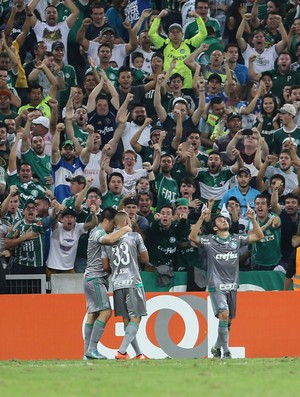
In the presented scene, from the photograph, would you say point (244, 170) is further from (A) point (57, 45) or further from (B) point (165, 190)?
(A) point (57, 45)

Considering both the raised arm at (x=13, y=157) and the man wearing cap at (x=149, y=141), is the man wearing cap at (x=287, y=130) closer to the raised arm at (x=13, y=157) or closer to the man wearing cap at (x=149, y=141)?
the man wearing cap at (x=149, y=141)

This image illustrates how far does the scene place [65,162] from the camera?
68.8ft

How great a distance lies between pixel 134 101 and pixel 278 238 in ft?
15.4

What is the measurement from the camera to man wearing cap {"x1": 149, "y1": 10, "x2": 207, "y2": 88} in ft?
77.6

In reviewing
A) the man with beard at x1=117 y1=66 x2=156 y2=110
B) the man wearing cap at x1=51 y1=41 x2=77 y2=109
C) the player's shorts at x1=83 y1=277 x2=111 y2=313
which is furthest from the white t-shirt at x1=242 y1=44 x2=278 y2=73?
the player's shorts at x1=83 y1=277 x2=111 y2=313

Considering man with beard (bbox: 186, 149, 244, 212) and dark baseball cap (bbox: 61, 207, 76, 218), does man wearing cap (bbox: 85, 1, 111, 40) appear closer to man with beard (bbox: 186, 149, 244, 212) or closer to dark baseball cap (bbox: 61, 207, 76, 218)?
man with beard (bbox: 186, 149, 244, 212)

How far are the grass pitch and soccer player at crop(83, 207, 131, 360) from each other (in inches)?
39.1

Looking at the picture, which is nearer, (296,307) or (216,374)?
(216,374)

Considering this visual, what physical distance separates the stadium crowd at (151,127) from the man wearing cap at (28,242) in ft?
0.07

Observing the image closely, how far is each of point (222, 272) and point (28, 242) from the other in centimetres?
364

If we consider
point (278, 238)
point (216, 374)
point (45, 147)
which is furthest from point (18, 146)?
point (216, 374)

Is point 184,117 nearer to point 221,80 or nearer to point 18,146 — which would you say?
point 221,80

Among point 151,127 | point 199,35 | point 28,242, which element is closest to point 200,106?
point 151,127

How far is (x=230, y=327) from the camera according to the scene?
18594mm
